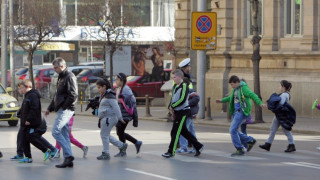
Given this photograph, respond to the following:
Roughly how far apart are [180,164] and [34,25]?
3183 centimetres

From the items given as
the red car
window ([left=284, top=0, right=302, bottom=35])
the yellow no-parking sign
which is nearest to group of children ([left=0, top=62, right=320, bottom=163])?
the yellow no-parking sign

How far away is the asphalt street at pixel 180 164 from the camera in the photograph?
13.0 metres

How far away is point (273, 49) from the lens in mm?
31000

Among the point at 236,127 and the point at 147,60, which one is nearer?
the point at 236,127

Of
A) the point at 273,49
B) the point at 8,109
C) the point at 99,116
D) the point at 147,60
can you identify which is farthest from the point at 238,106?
the point at 147,60

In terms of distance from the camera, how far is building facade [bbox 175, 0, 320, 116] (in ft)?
95.9

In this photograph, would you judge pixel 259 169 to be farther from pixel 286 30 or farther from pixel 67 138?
pixel 286 30

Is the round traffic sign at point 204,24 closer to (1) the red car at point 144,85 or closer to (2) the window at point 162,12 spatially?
(1) the red car at point 144,85

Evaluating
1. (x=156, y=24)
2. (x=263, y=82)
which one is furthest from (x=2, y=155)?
(x=156, y=24)

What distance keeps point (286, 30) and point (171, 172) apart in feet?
60.8

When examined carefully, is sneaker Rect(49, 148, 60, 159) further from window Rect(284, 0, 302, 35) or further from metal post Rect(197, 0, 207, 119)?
window Rect(284, 0, 302, 35)

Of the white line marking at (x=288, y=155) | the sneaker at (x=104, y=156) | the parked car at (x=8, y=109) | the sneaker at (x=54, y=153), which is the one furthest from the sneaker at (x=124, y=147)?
the parked car at (x=8, y=109)

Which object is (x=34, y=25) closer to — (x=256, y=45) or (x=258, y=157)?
(x=256, y=45)

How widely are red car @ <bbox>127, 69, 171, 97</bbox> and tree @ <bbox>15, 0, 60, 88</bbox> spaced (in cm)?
613
